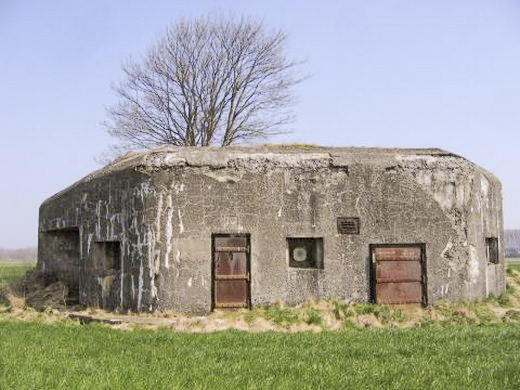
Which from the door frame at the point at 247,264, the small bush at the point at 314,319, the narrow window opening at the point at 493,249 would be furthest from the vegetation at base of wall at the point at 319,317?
the narrow window opening at the point at 493,249

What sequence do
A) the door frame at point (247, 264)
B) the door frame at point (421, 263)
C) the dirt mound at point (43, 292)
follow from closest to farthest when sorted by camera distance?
the door frame at point (247, 264)
the door frame at point (421, 263)
the dirt mound at point (43, 292)

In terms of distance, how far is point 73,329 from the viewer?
32.2ft

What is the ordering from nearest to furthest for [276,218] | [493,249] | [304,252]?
[276,218], [304,252], [493,249]

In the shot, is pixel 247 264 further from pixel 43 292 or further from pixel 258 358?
pixel 43 292

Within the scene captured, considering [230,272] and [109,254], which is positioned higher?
[109,254]

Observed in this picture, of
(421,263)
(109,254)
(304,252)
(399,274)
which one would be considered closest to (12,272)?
(109,254)

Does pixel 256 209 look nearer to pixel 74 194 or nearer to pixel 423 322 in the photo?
pixel 423 322

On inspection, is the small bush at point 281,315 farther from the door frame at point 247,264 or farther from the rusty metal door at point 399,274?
the rusty metal door at point 399,274

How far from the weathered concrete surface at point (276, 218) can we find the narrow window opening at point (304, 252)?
0.75 feet

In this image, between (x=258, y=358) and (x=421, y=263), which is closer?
(x=258, y=358)

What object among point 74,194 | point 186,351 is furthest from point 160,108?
point 186,351

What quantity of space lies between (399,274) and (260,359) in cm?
538

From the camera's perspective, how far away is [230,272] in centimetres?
1127

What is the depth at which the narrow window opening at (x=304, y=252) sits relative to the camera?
38.3 feet
